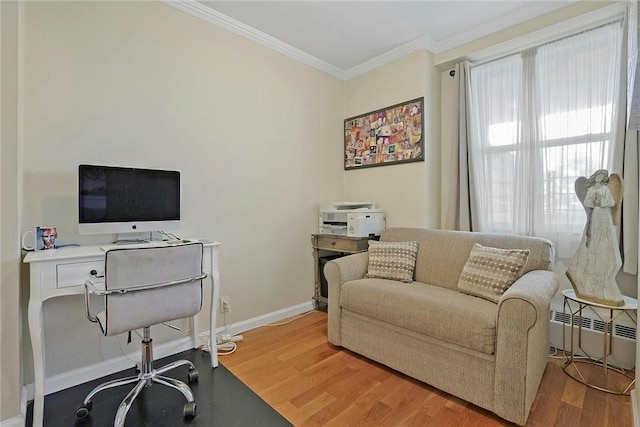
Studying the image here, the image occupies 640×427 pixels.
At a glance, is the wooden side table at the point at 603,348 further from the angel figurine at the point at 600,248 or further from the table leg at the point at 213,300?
the table leg at the point at 213,300

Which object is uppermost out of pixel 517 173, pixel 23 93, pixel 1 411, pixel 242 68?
pixel 242 68

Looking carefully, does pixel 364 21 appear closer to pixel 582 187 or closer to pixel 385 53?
pixel 385 53

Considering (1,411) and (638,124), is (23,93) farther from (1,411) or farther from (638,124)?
(638,124)

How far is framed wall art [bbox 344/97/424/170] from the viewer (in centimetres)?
295

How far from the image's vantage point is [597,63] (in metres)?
2.17

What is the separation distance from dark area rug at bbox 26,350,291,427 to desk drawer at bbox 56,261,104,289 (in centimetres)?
70

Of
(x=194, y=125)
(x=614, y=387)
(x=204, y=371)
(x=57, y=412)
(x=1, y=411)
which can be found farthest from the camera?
(x=194, y=125)

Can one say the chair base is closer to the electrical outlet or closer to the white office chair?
the white office chair

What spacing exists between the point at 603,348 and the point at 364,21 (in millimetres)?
2991

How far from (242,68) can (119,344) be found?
234cm

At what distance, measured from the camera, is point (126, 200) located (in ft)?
6.30

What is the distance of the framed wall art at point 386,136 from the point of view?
2945mm

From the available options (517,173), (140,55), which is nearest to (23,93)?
(140,55)

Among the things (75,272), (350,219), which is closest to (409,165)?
(350,219)
